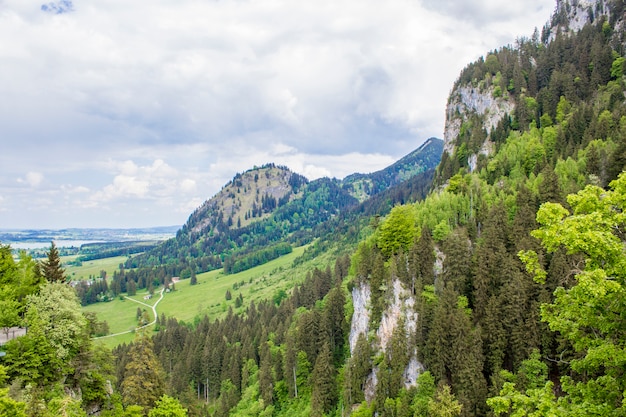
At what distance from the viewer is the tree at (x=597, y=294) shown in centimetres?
1403

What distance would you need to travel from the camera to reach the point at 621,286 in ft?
45.1

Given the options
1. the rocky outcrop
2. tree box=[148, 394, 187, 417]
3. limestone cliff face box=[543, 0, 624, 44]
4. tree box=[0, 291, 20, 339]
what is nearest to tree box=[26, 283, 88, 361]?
tree box=[0, 291, 20, 339]

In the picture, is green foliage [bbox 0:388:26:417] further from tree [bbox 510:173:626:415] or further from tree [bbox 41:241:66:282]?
tree [bbox 510:173:626:415]

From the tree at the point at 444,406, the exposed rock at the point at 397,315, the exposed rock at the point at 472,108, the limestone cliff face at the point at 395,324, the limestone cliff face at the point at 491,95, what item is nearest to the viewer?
the tree at the point at 444,406

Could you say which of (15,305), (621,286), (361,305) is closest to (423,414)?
(361,305)

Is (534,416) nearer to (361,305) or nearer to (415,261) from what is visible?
A: (415,261)

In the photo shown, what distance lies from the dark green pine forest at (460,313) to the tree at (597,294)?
86 mm

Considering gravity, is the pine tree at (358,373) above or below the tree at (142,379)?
below

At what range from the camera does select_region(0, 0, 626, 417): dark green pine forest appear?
16.2m

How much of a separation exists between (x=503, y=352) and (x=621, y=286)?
42.4 m

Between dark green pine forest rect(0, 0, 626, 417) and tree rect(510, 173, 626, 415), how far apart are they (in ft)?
0.28

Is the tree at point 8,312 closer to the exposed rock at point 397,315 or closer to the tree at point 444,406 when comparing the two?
the tree at point 444,406

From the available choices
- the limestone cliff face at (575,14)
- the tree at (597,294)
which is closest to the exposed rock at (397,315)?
the tree at (597,294)

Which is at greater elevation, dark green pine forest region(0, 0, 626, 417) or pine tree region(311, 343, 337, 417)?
dark green pine forest region(0, 0, 626, 417)
